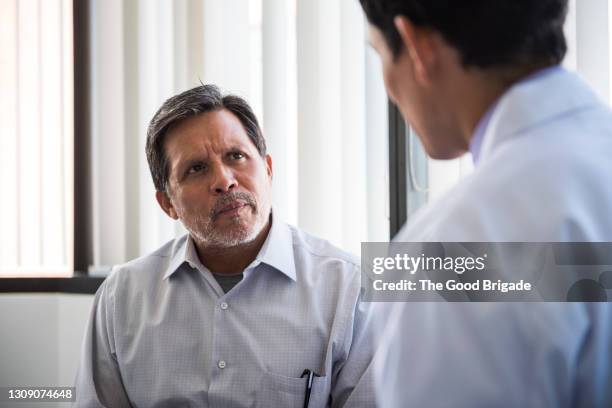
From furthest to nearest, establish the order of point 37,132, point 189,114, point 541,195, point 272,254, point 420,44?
point 37,132 < point 189,114 < point 272,254 < point 420,44 < point 541,195

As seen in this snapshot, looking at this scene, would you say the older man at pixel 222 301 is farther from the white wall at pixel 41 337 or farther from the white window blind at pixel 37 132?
the white window blind at pixel 37 132

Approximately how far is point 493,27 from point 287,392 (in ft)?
→ 3.52

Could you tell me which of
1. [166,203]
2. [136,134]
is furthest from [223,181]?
[136,134]

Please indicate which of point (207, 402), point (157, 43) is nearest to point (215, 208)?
point (207, 402)

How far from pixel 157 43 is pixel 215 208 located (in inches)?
41.1

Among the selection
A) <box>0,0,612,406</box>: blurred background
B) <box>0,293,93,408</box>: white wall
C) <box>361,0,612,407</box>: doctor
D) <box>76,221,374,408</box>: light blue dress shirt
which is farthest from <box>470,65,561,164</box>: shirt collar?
<box>0,293,93,408</box>: white wall

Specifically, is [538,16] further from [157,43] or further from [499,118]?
[157,43]

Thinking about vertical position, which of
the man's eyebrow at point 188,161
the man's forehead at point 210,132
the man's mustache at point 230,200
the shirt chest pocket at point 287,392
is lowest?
the shirt chest pocket at point 287,392

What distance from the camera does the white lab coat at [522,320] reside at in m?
0.59

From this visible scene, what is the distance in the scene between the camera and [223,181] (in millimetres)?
1658

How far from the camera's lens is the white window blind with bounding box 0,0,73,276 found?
103 inches

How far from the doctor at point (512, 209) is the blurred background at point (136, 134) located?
1.24 metres

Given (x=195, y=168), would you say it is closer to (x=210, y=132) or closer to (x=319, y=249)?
(x=210, y=132)

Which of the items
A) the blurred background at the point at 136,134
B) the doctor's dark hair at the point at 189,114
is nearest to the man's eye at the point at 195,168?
the doctor's dark hair at the point at 189,114
